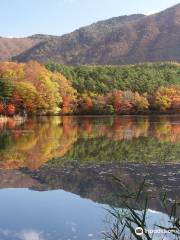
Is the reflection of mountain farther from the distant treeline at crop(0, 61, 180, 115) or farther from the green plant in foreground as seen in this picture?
the distant treeline at crop(0, 61, 180, 115)

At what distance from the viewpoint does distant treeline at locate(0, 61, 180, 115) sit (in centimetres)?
6700

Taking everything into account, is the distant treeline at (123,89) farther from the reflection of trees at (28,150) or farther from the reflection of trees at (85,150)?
the reflection of trees at (85,150)

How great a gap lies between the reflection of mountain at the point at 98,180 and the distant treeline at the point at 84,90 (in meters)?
47.7

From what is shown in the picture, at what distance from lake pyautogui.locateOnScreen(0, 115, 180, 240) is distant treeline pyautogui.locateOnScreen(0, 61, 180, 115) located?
41.5m

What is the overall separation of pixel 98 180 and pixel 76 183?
72cm

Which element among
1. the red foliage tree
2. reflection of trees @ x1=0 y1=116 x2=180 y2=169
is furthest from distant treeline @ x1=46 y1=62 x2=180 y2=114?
reflection of trees @ x1=0 y1=116 x2=180 y2=169

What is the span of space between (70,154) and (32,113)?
5067 cm

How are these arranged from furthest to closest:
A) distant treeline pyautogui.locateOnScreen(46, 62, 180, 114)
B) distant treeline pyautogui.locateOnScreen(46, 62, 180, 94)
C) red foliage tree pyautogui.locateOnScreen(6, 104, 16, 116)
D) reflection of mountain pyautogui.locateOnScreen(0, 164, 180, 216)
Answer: distant treeline pyautogui.locateOnScreen(46, 62, 180, 94), distant treeline pyautogui.locateOnScreen(46, 62, 180, 114), red foliage tree pyautogui.locateOnScreen(6, 104, 16, 116), reflection of mountain pyautogui.locateOnScreen(0, 164, 180, 216)

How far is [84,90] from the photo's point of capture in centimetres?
9138

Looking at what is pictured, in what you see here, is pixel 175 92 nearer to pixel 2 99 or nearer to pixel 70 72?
pixel 70 72

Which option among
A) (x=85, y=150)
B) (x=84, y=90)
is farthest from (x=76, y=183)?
(x=84, y=90)

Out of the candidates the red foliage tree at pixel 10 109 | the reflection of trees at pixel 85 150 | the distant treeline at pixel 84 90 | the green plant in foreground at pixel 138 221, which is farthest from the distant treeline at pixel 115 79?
the green plant in foreground at pixel 138 221

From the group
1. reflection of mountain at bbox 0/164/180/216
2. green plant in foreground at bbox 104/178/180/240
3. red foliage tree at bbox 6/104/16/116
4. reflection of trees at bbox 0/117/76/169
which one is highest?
green plant in foreground at bbox 104/178/180/240

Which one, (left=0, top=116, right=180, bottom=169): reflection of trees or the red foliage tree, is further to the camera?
the red foliage tree
